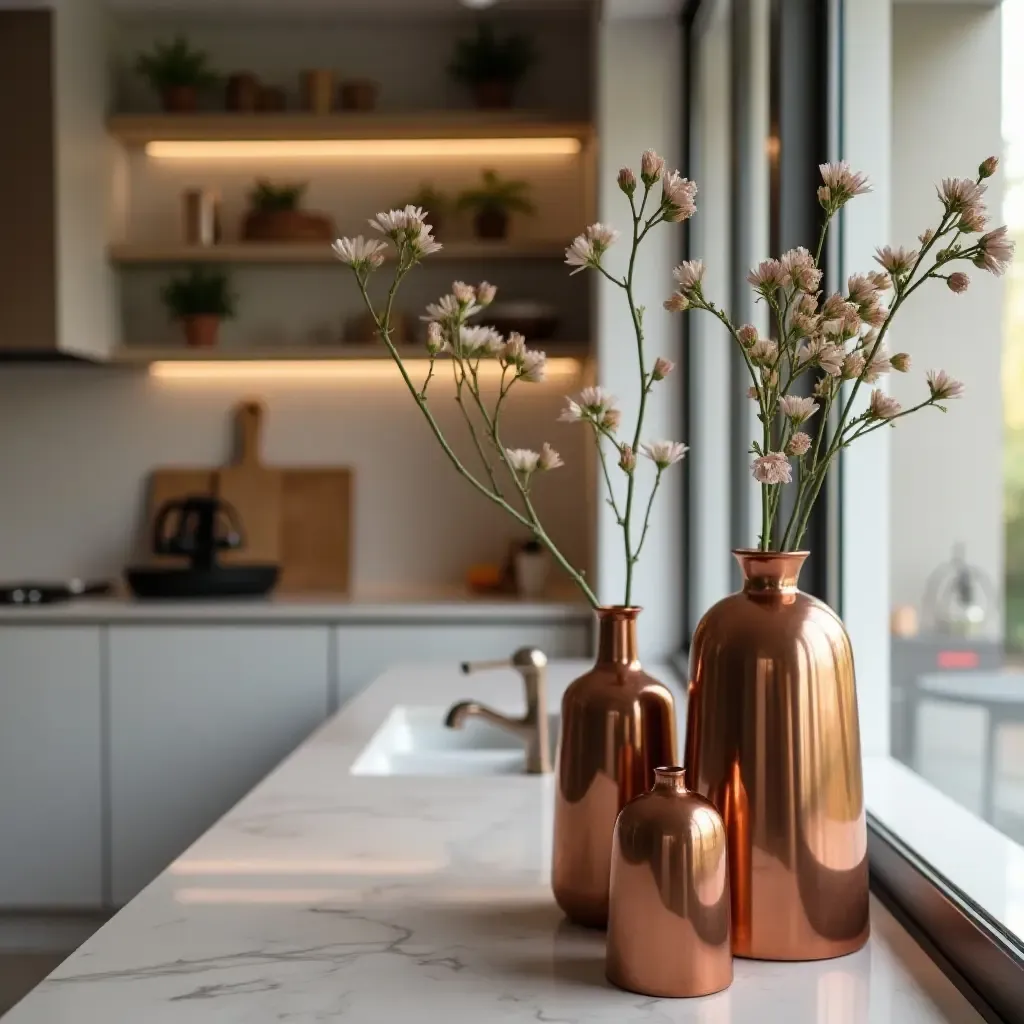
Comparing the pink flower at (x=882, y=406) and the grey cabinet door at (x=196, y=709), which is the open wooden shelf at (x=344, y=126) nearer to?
the grey cabinet door at (x=196, y=709)

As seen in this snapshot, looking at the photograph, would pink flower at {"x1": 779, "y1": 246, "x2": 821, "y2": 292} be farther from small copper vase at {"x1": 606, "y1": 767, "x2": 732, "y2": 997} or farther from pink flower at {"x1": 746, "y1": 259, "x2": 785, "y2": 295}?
small copper vase at {"x1": 606, "y1": 767, "x2": 732, "y2": 997}

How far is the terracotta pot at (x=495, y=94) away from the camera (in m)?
3.81

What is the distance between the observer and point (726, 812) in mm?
952

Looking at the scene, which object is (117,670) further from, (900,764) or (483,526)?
(900,764)

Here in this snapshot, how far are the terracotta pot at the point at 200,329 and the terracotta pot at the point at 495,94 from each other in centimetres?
105

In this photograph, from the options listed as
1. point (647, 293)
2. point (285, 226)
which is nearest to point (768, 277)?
point (647, 293)

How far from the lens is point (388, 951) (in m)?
1.02

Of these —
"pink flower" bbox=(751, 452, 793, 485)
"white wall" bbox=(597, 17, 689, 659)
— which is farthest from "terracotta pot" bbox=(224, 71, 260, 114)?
"pink flower" bbox=(751, 452, 793, 485)

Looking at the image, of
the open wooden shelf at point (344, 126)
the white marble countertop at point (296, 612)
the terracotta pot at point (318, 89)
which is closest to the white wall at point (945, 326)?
the white marble countertop at point (296, 612)

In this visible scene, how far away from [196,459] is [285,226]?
0.81 metres

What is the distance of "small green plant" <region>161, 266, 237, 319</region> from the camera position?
386 cm

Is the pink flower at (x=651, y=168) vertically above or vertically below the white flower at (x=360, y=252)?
above

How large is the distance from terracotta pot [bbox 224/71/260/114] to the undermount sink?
2331 millimetres

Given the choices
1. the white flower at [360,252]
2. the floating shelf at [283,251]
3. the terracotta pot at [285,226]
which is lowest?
the white flower at [360,252]
